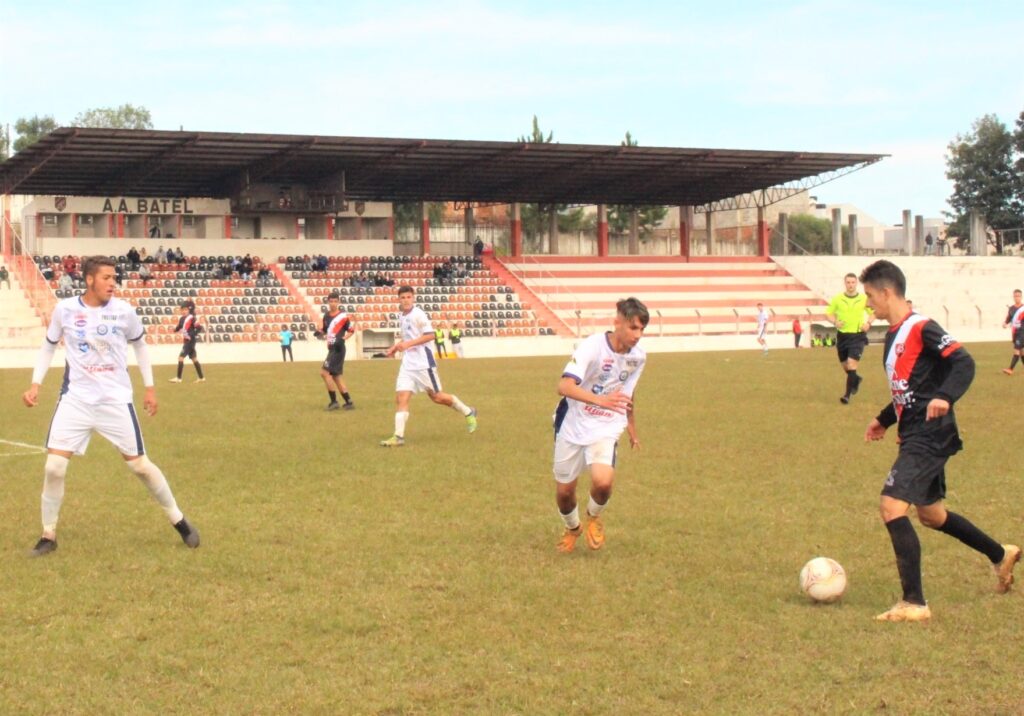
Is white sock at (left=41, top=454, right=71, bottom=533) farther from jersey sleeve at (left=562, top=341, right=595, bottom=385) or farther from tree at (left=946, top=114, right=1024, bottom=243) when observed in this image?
tree at (left=946, top=114, right=1024, bottom=243)

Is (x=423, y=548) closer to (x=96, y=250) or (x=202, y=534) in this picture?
(x=202, y=534)

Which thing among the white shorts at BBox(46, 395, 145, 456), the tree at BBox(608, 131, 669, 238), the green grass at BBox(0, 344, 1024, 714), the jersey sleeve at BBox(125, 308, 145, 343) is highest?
the tree at BBox(608, 131, 669, 238)

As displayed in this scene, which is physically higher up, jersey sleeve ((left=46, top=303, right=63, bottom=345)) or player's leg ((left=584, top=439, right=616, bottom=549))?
jersey sleeve ((left=46, top=303, right=63, bottom=345))

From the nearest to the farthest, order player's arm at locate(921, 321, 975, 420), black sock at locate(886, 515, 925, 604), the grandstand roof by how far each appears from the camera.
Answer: player's arm at locate(921, 321, 975, 420) → black sock at locate(886, 515, 925, 604) → the grandstand roof

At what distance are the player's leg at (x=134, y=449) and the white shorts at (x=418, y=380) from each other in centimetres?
695

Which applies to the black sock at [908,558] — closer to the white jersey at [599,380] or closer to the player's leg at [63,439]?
the white jersey at [599,380]

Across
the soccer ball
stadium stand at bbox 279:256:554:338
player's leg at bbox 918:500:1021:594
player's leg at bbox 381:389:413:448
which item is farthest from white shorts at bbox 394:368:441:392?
stadium stand at bbox 279:256:554:338

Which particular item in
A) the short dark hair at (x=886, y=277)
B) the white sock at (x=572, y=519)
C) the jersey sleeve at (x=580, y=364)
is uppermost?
the short dark hair at (x=886, y=277)

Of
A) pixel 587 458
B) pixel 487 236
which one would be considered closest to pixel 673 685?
pixel 587 458

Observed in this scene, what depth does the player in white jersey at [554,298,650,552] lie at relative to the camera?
837cm

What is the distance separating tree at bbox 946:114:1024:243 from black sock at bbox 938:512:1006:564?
8061cm

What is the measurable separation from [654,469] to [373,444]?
13.4ft

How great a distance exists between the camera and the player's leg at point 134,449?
8.80 meters

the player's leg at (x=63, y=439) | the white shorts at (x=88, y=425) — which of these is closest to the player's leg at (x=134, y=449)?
the white shorts at (x=88, y=425)
